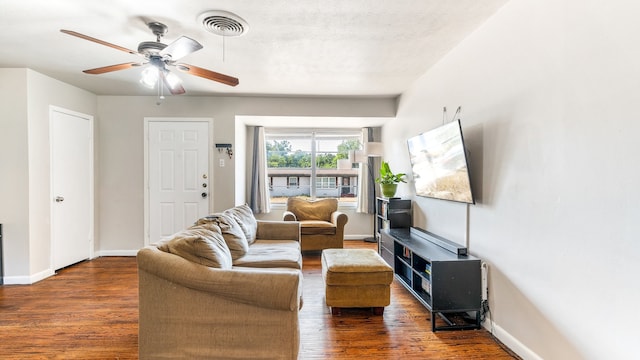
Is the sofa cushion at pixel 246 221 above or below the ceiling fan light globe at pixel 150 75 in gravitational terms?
below

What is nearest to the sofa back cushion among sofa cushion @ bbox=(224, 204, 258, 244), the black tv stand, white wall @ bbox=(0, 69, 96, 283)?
sofa cushion @ bbox=(224, 204, 258, 244)

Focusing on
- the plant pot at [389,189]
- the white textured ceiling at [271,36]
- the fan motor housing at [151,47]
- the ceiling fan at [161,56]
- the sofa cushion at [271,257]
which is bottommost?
the sofa cushion at [271,257]

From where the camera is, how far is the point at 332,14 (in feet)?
7.11

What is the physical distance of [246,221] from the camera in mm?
3166

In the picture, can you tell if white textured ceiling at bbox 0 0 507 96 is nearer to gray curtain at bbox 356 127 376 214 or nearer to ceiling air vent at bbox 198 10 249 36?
ceiling air vent at bbox 198 10 249 36

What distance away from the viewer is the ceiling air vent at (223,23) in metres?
2.17

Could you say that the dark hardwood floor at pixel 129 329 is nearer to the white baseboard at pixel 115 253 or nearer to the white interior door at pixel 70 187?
the white interior door at pixel 70 187

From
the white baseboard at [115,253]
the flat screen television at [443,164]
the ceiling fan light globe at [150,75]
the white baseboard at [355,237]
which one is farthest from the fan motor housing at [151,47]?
the white baseboard at [355,237]

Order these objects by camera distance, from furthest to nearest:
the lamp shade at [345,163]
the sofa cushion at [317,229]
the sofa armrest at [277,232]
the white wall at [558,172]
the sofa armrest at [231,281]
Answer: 1. the lamp shade at [345,163]
2. the sofa cushion at [317,229]
3. the sofa armrest at [277,232]
4. the sofa armrest at [231,281]
5. the white wall at [558,172]

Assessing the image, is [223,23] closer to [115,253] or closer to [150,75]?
[150,75]

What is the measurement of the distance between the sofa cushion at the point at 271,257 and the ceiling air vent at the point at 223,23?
1.93 meters

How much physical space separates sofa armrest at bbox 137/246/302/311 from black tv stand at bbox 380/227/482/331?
1.21 m

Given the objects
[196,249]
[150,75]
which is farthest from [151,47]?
[196,249]

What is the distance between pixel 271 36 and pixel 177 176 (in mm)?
2852
